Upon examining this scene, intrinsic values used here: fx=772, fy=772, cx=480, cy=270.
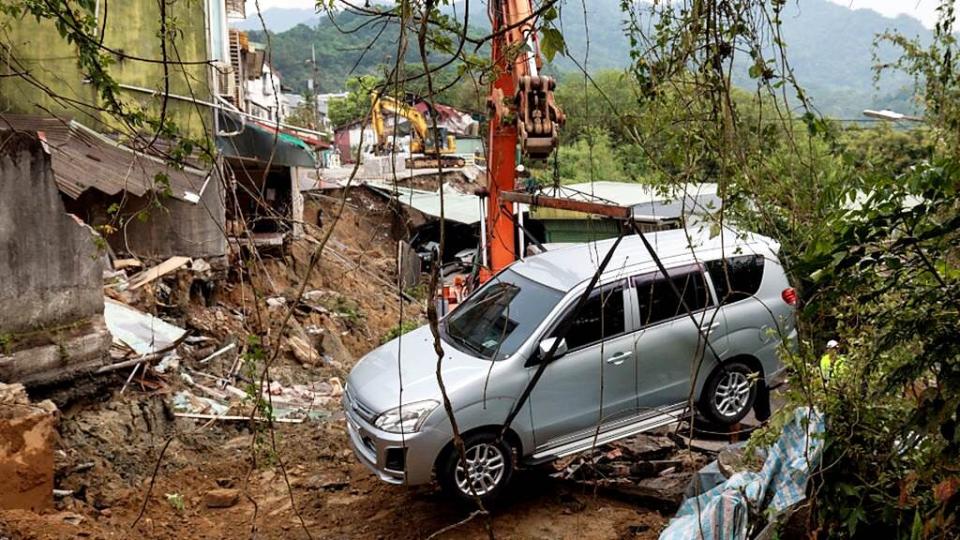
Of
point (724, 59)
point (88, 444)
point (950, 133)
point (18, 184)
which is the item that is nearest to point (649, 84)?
point (724, 59)

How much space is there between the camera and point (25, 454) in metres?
5.62

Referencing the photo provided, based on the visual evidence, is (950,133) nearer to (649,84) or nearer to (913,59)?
(913,59)

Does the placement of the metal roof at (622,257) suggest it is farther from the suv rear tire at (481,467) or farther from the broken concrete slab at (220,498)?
the broken concrete slab at (220,498)

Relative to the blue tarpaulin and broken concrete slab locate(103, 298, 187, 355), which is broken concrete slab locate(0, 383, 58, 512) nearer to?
broken concrete slab locate(103, 298, 187, 355)

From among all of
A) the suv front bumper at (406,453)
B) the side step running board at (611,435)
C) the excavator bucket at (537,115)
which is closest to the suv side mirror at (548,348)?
the side step running board at (611,435)

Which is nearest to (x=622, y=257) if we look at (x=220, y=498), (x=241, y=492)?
(x=241, y=492)

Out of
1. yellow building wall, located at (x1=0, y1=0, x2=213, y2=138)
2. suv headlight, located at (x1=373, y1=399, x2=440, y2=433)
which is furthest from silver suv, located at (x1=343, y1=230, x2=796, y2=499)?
yellow building wall, located at (x1=0, y1=0, x2=213, y2=138)

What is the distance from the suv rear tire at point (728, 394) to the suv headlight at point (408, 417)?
2.53 metres

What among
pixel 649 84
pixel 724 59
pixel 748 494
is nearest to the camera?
pixel 724 59

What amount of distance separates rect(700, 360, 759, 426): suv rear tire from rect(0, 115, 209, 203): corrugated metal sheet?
6140mm

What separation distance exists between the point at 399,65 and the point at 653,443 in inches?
234

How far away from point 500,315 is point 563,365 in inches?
31.7

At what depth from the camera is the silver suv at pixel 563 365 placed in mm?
5766

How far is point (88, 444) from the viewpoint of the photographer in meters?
7.04
